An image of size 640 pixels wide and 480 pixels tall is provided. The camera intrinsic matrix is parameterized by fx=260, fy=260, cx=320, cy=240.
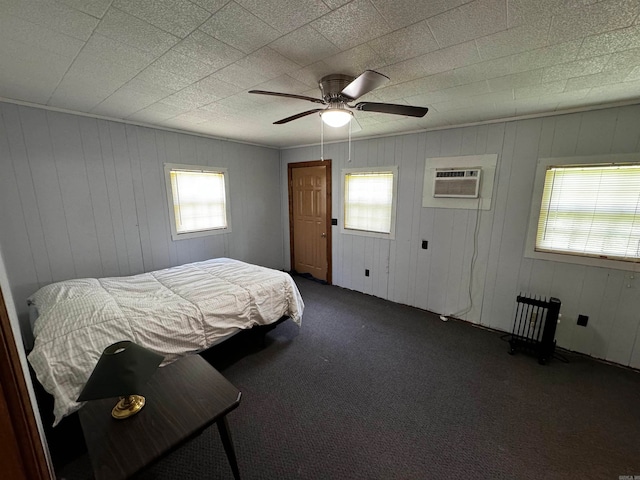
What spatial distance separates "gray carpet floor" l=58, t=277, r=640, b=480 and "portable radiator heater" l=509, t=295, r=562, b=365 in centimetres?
12

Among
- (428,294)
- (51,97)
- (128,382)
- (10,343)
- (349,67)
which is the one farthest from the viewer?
(428,294)

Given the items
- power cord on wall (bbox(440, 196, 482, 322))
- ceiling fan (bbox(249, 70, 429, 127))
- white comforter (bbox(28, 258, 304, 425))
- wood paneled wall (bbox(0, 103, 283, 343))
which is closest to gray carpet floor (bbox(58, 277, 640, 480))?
power cord on wall (bbox(440, 196, 482, 322))

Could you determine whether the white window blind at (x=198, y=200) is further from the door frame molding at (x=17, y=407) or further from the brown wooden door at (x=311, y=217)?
the door frame molding at (x=17, y=407)

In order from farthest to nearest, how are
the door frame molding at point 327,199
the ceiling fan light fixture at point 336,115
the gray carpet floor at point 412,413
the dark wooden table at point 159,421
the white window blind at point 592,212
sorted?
the door frame molding at point 327,199 → the white window blind at point 592,212 → the ceiling fan light fixture at point 336,115 → the gray carpet floor at point 412,413 → the dark wooden table at point 159,421

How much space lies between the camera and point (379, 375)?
7.75ft

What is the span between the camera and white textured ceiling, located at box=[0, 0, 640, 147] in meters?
1.15

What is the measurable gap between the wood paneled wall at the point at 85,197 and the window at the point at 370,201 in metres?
2.00

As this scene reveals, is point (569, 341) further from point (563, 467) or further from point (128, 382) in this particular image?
point (128, 382)

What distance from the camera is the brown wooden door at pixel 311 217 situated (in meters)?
4.34

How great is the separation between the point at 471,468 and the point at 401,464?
42cm

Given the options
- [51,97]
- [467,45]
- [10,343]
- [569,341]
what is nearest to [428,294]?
[569,341]

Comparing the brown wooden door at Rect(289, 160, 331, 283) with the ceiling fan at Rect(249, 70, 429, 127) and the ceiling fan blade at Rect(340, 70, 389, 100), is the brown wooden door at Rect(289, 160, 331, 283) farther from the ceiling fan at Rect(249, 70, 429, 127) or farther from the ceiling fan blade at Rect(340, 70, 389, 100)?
the ceiling fan blade at Rect(340, 70, 389, 100)

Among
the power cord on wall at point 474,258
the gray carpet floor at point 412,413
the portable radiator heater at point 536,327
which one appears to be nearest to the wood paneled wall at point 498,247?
the power cord on wall at point 474,258

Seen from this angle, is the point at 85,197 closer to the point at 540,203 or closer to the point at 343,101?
the point at 343,101
